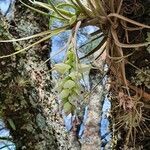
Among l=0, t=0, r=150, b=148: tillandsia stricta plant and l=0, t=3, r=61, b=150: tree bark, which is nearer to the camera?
l=0, t=0, r=150, b=148: tillandsia stricta plant

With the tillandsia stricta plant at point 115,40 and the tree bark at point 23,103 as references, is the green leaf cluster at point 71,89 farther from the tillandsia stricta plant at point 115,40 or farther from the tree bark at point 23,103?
the tree bark at point 23,103

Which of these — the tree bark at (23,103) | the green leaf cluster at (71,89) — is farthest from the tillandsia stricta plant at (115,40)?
the tree bark at (23,103)

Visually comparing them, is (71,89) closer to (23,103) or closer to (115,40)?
(115,40)

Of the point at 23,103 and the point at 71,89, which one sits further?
the point at 23,103

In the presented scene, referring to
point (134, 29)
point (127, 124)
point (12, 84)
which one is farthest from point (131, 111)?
point (12, 84)

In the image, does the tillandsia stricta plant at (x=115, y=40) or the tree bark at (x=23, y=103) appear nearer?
the tillandsia stricta plant at (x=115, y=40)

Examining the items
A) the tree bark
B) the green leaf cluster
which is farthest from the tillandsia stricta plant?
the tree bark

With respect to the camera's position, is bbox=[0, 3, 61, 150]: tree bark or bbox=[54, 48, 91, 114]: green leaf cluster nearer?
bbox=[54, 48, 91, 114]: green leaf cluster

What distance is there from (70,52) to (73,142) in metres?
2.17

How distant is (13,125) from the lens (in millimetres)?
1424

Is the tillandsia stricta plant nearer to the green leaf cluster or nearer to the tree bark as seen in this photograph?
the green leaf cluster

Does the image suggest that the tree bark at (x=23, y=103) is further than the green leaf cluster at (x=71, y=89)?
Yes

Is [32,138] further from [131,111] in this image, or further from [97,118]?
[97,118]

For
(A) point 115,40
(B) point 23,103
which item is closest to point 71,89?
(A) point 115,40
